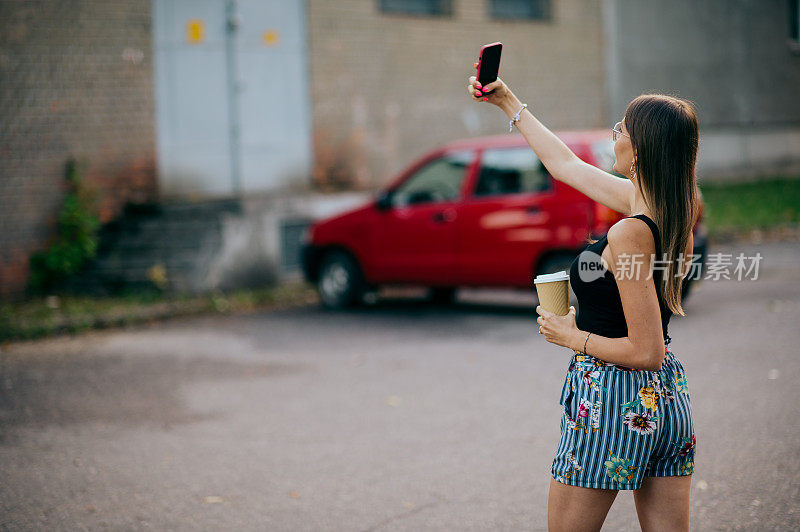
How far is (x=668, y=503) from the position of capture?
9.78ft

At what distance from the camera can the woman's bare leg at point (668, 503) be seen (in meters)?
2.98

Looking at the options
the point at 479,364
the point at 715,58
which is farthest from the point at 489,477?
the point at 715,58

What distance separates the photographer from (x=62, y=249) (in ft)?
42.2

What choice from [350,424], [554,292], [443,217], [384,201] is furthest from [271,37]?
[554,292]

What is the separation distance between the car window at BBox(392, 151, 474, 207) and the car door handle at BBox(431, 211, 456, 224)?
0.51 ft

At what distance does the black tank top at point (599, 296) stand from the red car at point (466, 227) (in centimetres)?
636

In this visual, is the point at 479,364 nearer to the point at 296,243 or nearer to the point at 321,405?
the point at 321,405

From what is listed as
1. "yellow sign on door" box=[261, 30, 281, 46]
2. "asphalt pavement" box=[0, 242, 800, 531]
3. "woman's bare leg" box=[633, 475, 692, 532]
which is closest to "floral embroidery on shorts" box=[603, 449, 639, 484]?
"woman's bare leg" box=[633, 475, 692, 532]

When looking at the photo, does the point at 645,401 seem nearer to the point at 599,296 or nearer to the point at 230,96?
the point at 599,296

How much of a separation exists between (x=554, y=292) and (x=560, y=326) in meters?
0.11

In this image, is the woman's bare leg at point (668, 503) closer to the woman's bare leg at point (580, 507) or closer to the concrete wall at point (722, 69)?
the woman's bare leg at point (580, 507)

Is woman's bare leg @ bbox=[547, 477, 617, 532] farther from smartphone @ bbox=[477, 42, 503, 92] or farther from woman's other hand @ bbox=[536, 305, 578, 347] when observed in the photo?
smartphone @ bbox=[477, 42, 503, 92]

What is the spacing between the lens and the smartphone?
3260mm

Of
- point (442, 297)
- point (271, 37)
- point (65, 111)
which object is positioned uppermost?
point (271, 37)
